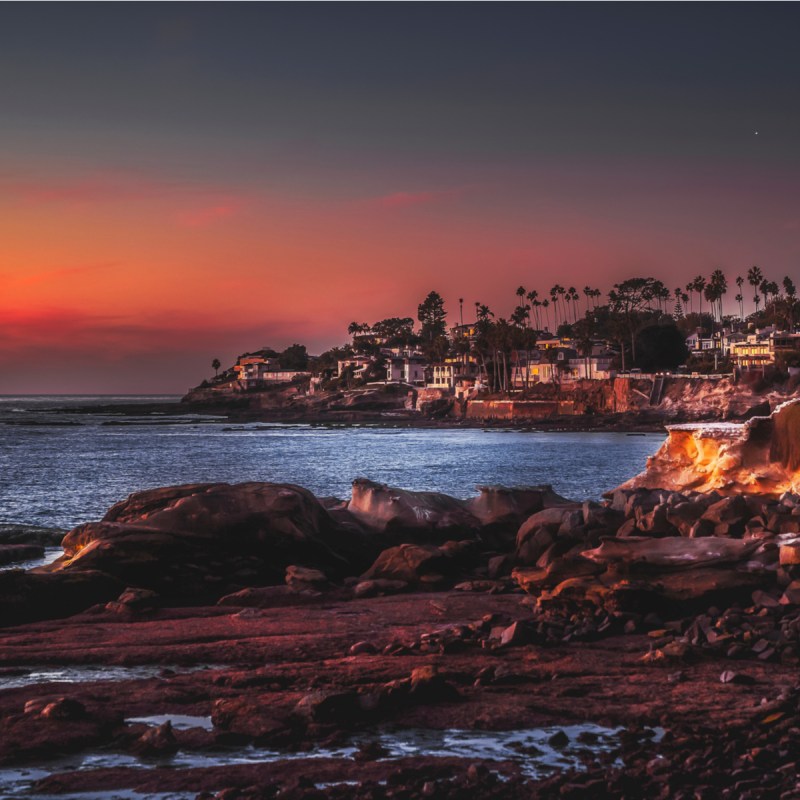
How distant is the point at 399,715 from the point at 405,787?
192cm

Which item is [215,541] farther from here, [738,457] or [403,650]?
[738,457]

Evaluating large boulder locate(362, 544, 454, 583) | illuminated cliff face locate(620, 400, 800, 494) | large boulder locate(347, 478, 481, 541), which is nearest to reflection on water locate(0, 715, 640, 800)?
large boulder locate(362, 544, 454, 583)

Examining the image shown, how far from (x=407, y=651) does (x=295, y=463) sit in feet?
168

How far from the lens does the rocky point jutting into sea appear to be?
836 centimetres

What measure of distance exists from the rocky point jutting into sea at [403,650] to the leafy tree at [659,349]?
134386 mm

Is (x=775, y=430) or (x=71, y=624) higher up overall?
(x=775, y=430)

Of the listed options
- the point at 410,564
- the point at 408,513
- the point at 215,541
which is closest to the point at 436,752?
the point at 410,564

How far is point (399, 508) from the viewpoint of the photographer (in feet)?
69.7

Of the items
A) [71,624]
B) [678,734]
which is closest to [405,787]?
[678,734]

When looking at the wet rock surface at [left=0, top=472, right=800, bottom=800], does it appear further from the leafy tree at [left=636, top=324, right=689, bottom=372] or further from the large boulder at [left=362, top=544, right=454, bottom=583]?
the leafy tree at [left=636, top=324, right=689, bottom=372]

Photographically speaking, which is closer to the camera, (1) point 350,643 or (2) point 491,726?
(2) point 491,726

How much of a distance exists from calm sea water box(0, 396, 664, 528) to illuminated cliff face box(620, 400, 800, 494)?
494 inches

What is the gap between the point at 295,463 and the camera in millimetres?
62875

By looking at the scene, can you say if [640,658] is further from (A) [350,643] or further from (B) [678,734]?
(A) [350,643]
